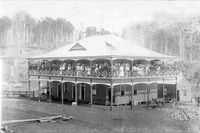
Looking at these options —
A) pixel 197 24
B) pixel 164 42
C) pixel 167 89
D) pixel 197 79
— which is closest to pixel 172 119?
pixel 167 89

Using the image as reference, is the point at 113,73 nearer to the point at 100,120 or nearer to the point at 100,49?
the point at 100,120

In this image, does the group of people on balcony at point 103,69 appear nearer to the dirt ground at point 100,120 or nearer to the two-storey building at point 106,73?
the two-storey building at point 106,73

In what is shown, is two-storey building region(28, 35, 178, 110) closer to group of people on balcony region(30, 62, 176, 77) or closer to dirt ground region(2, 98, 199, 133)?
group of people on balcony region(30, 62, 176, 77)

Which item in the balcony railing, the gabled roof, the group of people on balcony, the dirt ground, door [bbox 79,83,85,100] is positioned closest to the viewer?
the dirt ground

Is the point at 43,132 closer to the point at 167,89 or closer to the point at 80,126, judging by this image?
the point at 80,126

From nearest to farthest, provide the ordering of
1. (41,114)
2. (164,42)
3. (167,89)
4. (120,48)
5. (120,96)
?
(41,114)
(120,96)
(120,48)
(167,89)
(164,42)

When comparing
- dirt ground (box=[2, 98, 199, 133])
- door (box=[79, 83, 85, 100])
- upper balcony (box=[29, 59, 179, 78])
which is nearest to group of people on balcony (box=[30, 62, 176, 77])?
upper balcony (box=[29, 59, 179, 78])

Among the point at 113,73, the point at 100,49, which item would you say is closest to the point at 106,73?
the point at 113,73

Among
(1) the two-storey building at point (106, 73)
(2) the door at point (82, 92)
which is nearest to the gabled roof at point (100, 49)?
(1) the two-storey building at point (106, 73)
